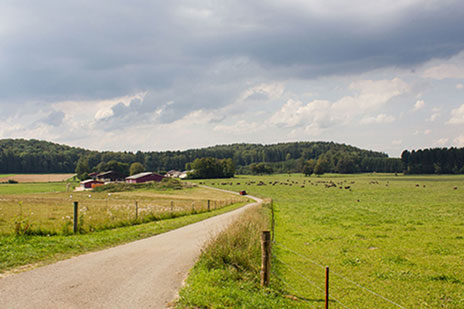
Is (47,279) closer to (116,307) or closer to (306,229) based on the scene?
(116,307)

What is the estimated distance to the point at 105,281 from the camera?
33.5ft

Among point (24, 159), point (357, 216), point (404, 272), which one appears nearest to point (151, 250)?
point (404, 272)

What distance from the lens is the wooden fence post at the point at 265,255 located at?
9695 mm

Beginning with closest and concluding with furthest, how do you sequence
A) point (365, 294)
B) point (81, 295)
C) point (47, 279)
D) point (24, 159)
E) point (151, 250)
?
point (81, 295), point (47, 279), point (365, 294), point (151, 250), point (24, 159)

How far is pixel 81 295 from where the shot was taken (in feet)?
29.6

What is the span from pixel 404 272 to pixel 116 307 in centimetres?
1068

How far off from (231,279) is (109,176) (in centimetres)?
14950

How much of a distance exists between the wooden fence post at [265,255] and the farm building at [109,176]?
14334 cm

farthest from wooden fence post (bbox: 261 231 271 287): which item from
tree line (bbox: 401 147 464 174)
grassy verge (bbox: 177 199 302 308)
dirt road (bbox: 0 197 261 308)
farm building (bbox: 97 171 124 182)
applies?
tree line (bbox: 401 147 464 174)

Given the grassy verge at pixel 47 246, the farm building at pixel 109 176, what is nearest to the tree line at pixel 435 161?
the farm building at pixel 109 176

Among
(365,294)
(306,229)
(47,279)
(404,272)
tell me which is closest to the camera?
(47,279)

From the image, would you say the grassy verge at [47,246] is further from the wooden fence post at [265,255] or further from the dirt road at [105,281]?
the wooden fence post at [265,255]

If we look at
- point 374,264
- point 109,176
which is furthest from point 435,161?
point 374,264

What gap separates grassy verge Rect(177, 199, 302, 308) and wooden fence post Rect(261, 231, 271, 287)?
0.26 metres
